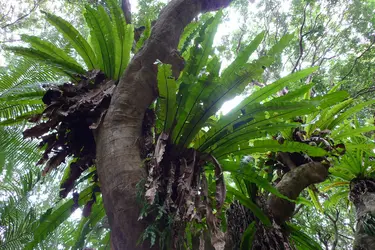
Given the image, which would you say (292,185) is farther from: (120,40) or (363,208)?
(120,40)

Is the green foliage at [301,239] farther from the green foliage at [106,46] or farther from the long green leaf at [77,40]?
the long green leaf at [77,40]

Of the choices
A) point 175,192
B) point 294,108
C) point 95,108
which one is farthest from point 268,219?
point 95,108

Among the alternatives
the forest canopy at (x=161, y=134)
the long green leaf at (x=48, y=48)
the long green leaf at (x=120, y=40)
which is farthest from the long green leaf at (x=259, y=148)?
the long green leaf at (x=48, y=48)

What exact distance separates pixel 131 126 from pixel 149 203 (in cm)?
42

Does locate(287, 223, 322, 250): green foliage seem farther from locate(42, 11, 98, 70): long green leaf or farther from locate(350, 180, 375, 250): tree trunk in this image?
locate(42, 11, 98, 70): long green leaf

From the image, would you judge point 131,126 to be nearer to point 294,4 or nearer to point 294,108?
point 294,108

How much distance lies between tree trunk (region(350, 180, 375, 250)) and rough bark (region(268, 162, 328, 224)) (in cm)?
82

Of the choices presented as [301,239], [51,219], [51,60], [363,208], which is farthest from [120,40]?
[363,208]

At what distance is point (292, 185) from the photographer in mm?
2182

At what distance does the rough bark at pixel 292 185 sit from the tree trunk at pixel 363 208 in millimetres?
820

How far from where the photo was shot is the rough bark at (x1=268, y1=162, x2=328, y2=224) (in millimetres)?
2111

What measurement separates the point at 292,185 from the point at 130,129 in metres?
1.41

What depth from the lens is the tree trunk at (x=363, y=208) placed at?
260 centimetres

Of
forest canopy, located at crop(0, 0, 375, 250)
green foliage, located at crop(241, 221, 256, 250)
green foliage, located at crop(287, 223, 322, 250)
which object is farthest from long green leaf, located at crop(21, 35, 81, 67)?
green foliage, located at crop(287, 223, 322, 250)
